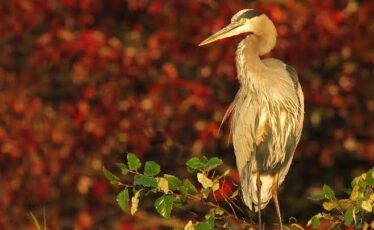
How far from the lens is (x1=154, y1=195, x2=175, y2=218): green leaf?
181 inches

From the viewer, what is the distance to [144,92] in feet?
24.8

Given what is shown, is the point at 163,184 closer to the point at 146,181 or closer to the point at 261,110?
the point at 146,181

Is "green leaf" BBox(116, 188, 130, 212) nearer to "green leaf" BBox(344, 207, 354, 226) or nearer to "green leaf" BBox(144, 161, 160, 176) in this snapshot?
"green leaf" BBox(144, 161, 160, 176)

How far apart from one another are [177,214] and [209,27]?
5.00 ft

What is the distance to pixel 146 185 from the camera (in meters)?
4.57

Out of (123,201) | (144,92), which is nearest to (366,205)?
(123,201)

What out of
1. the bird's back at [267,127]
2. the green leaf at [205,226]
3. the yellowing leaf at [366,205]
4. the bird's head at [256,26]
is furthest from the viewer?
the bird's back at [267,127]

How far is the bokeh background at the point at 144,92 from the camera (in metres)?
7.04

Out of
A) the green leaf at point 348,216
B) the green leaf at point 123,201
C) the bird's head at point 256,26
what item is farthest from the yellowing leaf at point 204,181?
the bird's head at point 256,26

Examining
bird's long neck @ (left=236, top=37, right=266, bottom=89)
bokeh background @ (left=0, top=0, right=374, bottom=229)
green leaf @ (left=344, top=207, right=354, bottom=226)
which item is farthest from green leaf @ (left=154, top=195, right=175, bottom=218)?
bokeh background @ (left=0, top=0, right=374, bottom=229)

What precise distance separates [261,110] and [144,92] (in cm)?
176

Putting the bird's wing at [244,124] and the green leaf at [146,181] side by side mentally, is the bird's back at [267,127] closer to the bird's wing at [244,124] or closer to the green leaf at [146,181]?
the bird's wing at [244,124]

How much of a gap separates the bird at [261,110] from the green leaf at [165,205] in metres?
1.02

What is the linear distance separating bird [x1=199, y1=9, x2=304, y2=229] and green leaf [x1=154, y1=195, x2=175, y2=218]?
1.02 m
